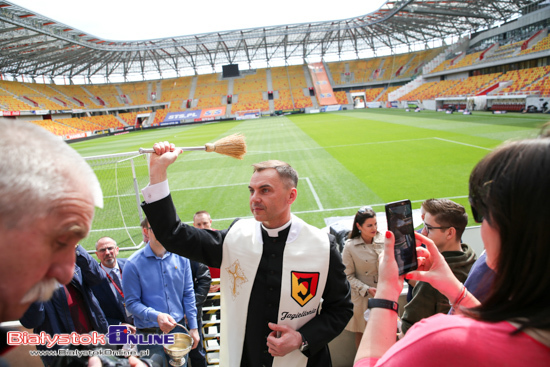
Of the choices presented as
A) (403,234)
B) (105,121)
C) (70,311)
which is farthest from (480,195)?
(105,121)

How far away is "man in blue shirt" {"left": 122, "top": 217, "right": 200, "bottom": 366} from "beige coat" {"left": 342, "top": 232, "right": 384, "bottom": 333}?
74.3 inches

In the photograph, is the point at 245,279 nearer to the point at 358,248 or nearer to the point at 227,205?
the point at 358,248

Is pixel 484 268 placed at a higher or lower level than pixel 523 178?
lower

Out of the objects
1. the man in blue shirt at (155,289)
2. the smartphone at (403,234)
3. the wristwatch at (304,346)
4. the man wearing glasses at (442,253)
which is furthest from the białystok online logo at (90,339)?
the man wearing glasses at (442,253)

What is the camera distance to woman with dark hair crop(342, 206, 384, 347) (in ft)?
12.7

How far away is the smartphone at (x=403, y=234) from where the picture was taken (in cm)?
168

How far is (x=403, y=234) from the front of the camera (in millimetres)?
1798

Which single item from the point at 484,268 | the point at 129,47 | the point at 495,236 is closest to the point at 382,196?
the point at 484,268

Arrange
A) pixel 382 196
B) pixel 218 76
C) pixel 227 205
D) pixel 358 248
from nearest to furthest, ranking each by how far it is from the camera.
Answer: pixel 358 248
pixel 382 196
pixel 227 205
pixel 218 76

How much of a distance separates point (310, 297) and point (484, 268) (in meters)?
1.08

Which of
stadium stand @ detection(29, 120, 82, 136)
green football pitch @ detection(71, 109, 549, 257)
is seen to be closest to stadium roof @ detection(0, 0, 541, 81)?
stadium stand @ detection(29, 120, 82, 136)

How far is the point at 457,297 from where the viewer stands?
159 centimetres

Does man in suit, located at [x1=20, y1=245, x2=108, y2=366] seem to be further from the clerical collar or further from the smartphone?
the smartphone

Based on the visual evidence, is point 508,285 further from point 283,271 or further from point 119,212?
point 119,212
